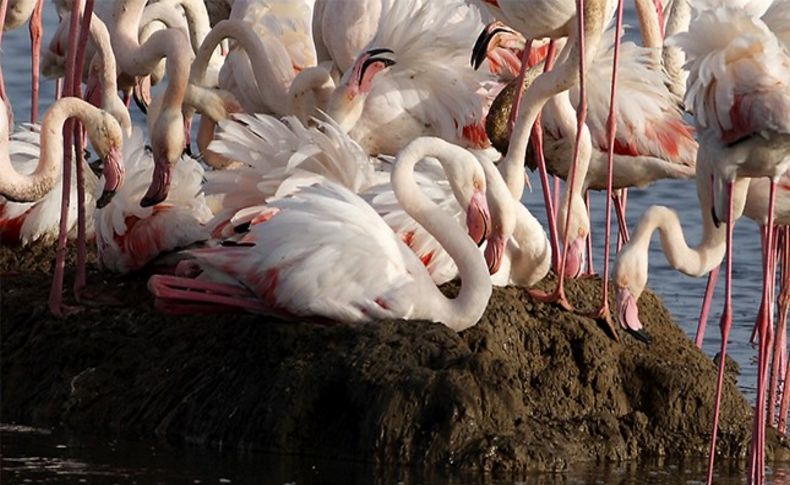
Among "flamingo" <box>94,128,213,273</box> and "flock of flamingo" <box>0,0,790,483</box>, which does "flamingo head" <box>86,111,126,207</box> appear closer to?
"flock of flamingo" <box>0,0,790,483</box>

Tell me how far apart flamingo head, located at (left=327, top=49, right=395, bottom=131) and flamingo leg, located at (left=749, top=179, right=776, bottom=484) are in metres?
2.00

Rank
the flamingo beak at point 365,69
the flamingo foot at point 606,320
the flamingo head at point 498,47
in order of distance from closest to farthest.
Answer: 1. the flamingo foot at point 606,320
2. the flamingo beak at point 365,69
3. the flamingo head at point 498,47

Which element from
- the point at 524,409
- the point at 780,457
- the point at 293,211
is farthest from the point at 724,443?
the point at 293,211

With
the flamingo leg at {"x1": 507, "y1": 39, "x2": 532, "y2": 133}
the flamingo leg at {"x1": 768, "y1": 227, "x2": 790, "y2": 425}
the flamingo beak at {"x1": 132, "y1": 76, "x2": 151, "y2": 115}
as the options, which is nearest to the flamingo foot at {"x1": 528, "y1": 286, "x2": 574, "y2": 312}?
the flamingo leg at {"x1": 507, "y1": 39, "x2": 532, "y2": 133}

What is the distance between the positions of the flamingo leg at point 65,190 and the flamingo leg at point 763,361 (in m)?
2.93

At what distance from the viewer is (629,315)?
847 centimetres

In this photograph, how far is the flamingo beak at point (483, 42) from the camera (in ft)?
32.0

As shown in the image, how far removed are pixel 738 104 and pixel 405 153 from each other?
1.38 m

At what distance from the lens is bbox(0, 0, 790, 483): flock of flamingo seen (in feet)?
26.8

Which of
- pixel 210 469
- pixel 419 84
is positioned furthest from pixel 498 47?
pixel 210 469

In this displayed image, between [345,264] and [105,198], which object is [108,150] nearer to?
[105,198]

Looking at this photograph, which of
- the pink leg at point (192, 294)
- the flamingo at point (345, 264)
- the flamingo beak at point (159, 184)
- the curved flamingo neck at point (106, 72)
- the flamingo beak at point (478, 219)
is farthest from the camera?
the curved flamingo neck at point (106, 72)

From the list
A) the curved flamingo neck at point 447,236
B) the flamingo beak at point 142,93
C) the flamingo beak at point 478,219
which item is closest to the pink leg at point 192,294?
the curved flamingo neck at point 447,236

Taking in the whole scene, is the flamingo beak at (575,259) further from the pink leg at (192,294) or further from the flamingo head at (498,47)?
the pink leg at (192,294)
